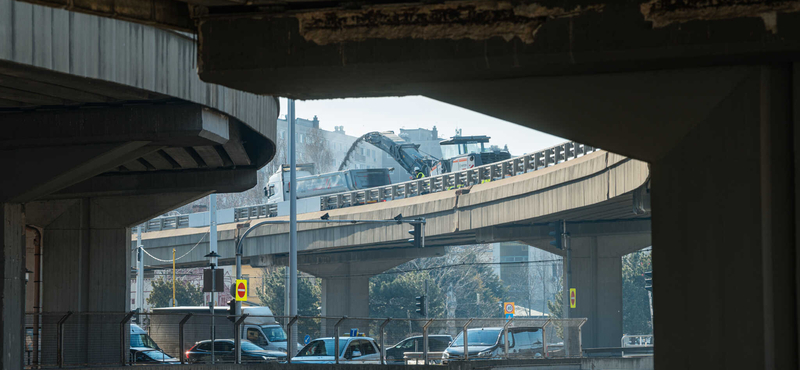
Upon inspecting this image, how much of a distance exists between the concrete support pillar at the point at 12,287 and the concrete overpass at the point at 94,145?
0.07 feet

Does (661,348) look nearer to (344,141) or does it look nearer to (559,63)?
(559,63)

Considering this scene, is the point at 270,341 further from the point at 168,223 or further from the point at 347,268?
the point at 168,223

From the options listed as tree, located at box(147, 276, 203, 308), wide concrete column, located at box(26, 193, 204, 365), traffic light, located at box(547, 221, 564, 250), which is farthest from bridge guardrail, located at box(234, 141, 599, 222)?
tree, located at box(147, 276, 203, 308)

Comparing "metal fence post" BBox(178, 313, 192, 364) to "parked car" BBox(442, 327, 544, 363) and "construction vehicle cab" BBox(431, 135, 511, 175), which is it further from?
"construction vehicle cab" BBox(431, 135, 511, 175)

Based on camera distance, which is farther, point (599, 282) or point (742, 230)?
point (599, 282)

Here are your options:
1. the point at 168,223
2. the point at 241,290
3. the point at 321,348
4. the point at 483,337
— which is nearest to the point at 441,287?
the point at 168,223

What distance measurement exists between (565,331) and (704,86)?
22147 mm

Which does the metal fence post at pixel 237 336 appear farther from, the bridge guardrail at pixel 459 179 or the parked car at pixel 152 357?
the bridge guardrail at pixel 459 179

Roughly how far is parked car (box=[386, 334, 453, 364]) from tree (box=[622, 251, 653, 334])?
217 feet

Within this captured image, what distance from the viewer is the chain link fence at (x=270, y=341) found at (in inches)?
759

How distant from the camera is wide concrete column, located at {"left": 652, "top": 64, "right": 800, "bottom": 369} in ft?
16.3

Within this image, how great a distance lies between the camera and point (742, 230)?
16.8 feet

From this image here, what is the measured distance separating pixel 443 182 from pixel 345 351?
66.9 ft

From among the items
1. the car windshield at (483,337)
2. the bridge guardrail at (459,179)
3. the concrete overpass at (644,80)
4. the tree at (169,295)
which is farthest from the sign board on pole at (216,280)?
the tree at (169,295)
